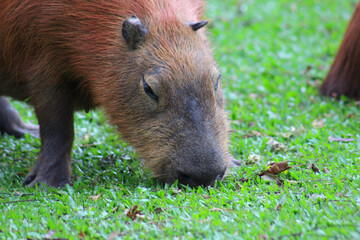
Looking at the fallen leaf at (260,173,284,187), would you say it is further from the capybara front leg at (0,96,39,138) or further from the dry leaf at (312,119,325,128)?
the capybara front leg at (0,96,39,138)

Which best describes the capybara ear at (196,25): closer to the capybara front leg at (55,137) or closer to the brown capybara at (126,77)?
the brown capybara at (126,77)

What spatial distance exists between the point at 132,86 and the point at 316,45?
562 cm

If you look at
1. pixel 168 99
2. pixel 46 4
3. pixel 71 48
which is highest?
pixel 46 4

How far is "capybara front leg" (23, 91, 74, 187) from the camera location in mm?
4547

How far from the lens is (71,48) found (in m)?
4.43

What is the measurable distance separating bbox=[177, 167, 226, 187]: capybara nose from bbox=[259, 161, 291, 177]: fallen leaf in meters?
0.55

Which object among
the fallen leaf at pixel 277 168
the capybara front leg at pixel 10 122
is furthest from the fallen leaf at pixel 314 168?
the capybara front leg at pixel 10 122

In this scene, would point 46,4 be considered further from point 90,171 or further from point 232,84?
point 232,84

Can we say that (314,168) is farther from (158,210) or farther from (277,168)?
(158,210)

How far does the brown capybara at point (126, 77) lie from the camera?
4.02m

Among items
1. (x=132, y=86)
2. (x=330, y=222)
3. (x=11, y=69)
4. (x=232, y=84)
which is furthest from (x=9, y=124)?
(x=330, y=222)

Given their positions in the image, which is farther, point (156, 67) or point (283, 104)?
point (283, 104)

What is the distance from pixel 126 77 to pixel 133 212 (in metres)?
1.12

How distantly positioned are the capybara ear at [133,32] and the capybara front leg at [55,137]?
0.80m
